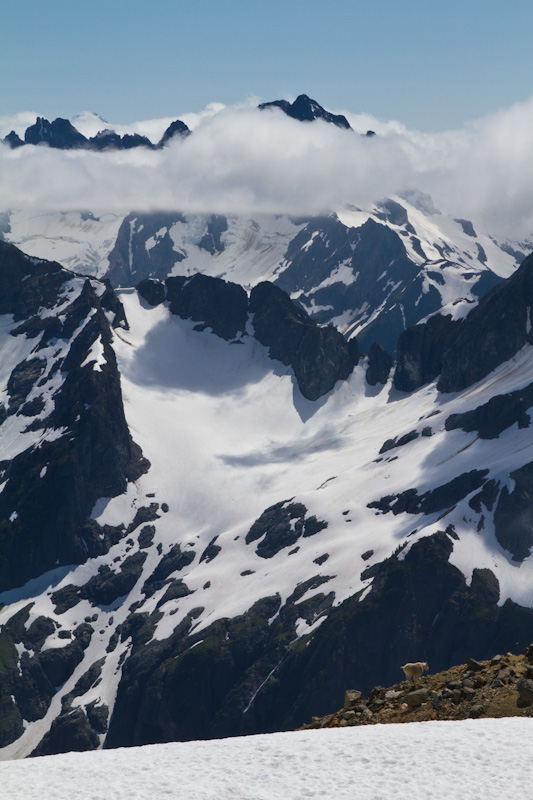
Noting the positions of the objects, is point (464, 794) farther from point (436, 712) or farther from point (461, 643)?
point (461, 643)

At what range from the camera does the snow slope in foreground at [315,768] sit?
30906 mm

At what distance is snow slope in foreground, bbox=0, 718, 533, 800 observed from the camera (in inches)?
1217

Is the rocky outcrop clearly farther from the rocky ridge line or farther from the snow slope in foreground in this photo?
the snow slope in foreground

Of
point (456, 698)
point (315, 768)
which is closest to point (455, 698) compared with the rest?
point (456, 698)

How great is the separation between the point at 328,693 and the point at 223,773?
174m

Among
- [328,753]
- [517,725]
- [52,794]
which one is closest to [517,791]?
[517,725]

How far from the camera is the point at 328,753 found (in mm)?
34656

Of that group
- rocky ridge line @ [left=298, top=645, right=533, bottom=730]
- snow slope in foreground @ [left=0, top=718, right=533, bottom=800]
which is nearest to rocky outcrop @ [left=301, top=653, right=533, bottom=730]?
rocky ridge line @ [left=298, top=645, right=533, bottom=730]

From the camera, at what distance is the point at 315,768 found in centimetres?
3322

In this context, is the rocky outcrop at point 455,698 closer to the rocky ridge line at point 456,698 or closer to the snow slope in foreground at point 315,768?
the rocky ridge line at point 456,698

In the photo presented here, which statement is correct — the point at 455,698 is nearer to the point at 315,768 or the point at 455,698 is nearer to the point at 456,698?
the point at 456,698

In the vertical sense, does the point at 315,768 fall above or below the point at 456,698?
above

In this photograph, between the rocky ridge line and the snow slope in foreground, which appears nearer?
the snow slope in foreground

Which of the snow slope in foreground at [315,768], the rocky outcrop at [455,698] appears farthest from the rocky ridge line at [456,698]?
the snow slope in foreground at [315,768]
